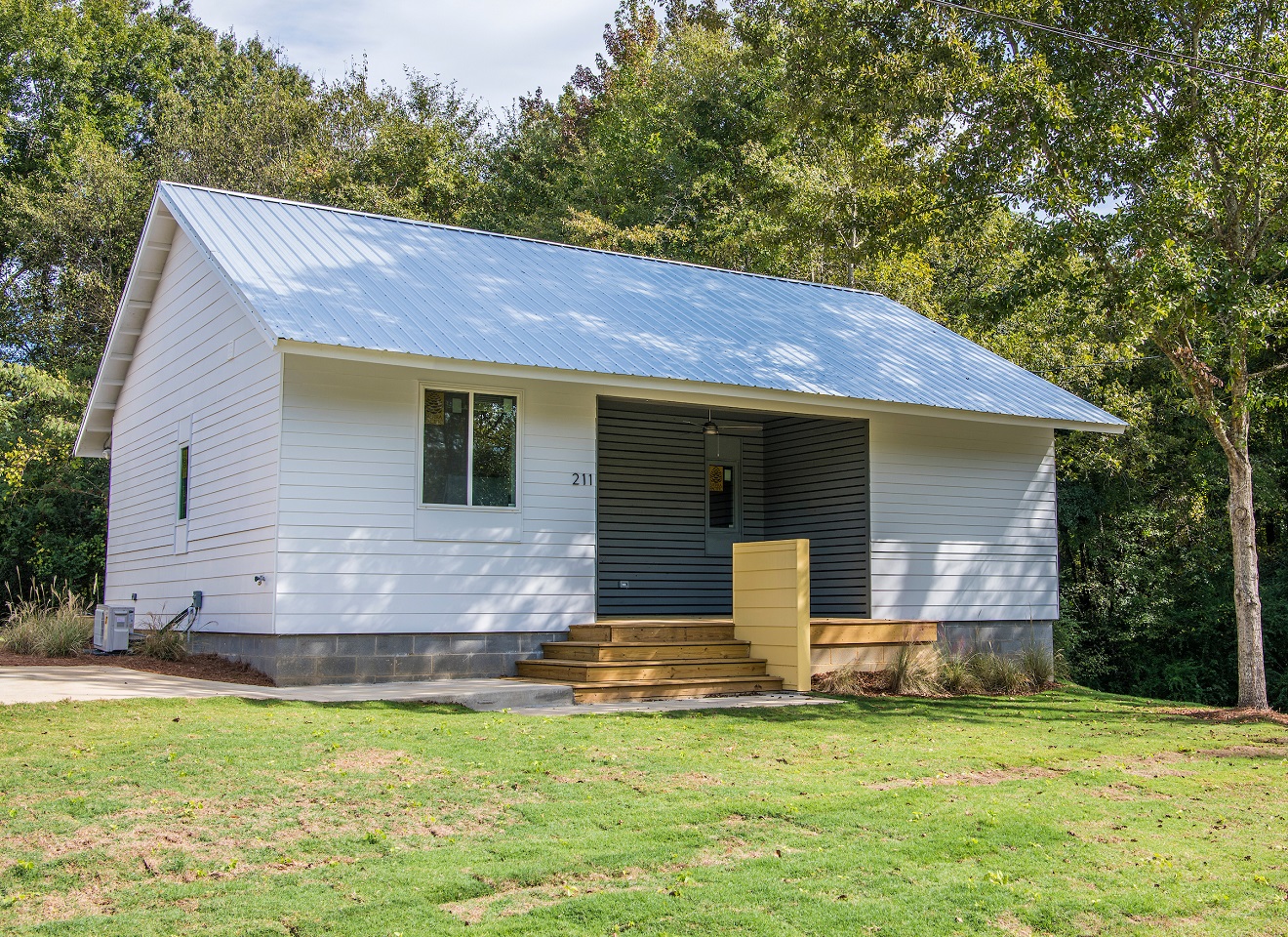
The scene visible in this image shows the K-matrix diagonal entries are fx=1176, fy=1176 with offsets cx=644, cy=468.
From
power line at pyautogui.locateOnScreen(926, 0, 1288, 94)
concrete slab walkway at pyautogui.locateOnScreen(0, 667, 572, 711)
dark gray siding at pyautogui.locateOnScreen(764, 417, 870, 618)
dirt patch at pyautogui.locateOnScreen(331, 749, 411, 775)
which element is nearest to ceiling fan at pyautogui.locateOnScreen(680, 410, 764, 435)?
dark gray siding at pyautogui.locateOnScreen(764, 417, 870, 618)

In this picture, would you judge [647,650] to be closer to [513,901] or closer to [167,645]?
[167,645]

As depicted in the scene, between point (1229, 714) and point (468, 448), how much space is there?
28.6 feet

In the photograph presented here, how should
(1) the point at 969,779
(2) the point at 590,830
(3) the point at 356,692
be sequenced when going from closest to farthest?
(2) the point at 590,830
(1) the point at 969,779
(3) the point at 356,692

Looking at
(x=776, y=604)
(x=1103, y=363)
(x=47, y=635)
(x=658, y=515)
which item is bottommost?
(x=47, y=635)

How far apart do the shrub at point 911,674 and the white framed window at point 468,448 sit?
190 inches

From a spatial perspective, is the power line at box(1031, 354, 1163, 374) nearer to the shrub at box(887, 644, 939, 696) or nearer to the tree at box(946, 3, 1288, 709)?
the tree at box(946, 3, 1288, 709)

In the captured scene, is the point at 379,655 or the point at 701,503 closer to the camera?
the point at 379,655

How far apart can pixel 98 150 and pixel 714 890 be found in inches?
1105

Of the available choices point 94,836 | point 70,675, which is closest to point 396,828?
point 94,836

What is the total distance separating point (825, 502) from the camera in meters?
15.8

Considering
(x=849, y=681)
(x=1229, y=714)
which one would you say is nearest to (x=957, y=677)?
(x=849, y=681)

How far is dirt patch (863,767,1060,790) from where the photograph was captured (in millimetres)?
7680

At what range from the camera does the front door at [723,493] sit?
16.9 meters

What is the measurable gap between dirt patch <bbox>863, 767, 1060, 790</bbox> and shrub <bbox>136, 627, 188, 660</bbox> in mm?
8810
